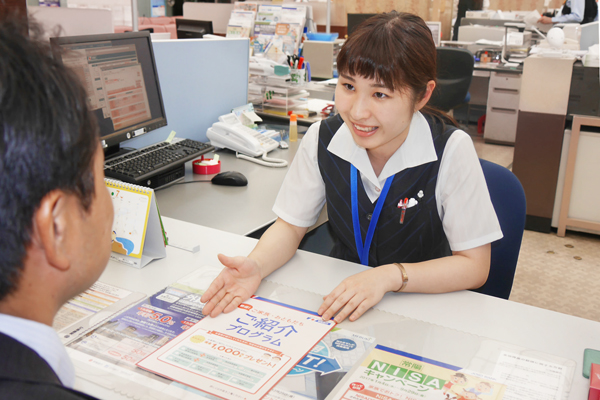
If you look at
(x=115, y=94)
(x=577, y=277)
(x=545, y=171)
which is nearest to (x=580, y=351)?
(x=115, y=94)

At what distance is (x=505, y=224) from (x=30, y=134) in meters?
1.14

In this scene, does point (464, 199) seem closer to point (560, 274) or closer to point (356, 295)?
point (356, 295)

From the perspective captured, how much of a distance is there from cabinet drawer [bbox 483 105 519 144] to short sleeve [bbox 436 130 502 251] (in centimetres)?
359

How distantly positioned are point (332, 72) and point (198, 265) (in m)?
2.73

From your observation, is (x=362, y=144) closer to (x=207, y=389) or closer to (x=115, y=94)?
(x=207, y=389)

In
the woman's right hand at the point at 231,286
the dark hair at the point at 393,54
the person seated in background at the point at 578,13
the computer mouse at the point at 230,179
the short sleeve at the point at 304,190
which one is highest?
the person seated in background at the point at 578,13

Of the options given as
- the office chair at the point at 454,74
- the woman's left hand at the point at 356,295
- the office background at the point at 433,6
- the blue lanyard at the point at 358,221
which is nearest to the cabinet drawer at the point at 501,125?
the office chair at the point at 454,74

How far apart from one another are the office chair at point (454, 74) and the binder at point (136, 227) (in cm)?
299

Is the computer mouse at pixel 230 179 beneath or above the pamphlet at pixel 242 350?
above

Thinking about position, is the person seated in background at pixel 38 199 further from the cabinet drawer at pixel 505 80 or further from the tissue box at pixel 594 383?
the cabinet drawer at pixel 505 80

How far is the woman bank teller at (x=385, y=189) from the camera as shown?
39.6 inches

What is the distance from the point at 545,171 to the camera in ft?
9.62

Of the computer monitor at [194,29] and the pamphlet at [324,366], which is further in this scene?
the computer monitor at [194,29]

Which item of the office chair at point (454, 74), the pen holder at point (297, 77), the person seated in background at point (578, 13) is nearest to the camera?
the pen holder at point (297, 77)
